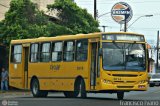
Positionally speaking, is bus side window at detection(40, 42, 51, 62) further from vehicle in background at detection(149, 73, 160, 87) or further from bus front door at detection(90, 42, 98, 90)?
vehicle in background at detection(149, 73, 160, 87)

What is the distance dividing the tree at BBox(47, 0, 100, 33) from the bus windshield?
21.7 meters

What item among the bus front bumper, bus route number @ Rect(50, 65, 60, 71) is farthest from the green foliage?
the bus front bumper

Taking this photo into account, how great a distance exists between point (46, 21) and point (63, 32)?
2.07 metres

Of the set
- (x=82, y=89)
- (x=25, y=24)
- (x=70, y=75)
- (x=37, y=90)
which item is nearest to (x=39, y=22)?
(x=25, y=24)

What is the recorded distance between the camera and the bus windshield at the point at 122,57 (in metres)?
26.6

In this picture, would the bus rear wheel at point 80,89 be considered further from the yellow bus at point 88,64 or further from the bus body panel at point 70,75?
the bus body panel at point 70,75

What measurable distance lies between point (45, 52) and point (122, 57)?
596 cm

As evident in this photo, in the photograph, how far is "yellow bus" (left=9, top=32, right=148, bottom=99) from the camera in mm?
26578

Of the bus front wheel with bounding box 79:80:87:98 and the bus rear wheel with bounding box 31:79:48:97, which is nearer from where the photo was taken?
the bus front wheel with bounding box 79:80:87:98

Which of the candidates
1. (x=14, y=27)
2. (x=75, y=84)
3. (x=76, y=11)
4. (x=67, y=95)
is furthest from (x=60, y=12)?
(x=75, y=84)

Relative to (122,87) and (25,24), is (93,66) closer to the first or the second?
(122,87)

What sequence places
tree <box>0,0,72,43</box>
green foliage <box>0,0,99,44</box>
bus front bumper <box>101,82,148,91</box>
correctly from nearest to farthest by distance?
1. bus front bumper <box>101,82,148,91</box>
2. tree <box>0,0,72,43</box>
3. green foliage <box>0,0,99,44</box>

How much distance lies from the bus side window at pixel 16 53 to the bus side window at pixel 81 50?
239 inches

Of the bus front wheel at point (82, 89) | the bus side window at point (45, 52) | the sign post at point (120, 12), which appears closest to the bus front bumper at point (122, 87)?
the bus front wheel at point (82, 89)
